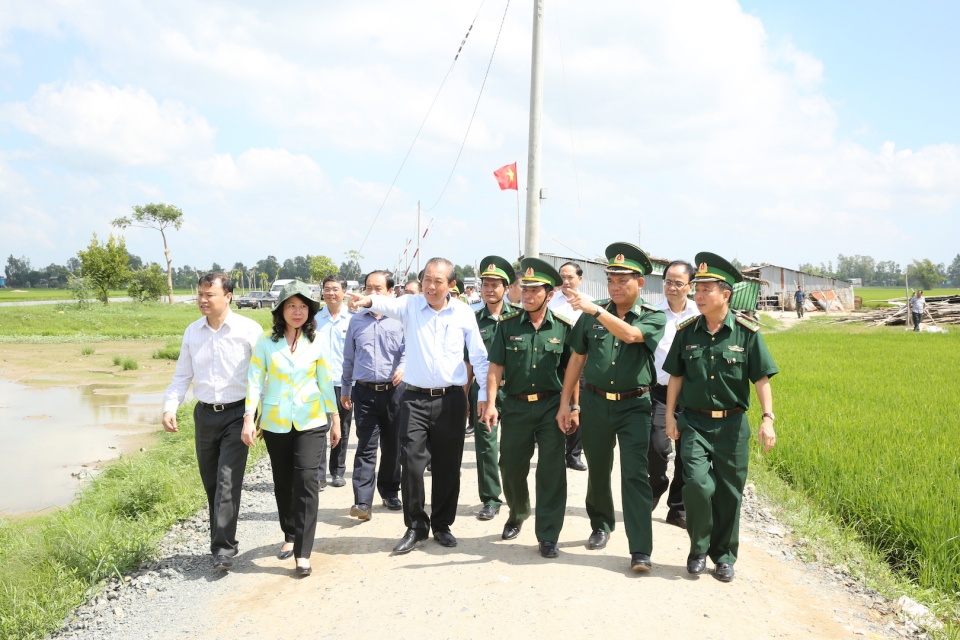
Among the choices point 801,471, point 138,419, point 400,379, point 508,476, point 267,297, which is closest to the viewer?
point 508,476

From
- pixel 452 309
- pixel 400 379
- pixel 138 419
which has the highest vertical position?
pixel 452 309

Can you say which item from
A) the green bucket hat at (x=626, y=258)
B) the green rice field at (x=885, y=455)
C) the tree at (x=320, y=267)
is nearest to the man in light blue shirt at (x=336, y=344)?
the green bucket hat at (x=626, y=258)

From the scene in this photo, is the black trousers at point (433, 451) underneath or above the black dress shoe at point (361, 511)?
above

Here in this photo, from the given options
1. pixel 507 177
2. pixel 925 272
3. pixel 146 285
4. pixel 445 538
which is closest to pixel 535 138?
pixel 507 177

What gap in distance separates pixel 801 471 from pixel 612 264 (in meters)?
3.14

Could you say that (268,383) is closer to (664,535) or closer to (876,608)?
(664,535)

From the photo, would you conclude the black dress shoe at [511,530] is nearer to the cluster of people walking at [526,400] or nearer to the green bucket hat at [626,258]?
the cluster of people walking at [526,400]

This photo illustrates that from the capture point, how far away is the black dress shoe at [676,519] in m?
5.20

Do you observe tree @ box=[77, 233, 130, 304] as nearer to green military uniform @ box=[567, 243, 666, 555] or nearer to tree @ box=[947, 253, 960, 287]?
green military uniform @ box=[567, 243, 666, 555]

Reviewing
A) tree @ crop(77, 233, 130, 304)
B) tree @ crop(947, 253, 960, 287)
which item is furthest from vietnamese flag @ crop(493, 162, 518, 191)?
tree @ crop(947, 253, 960, 287)

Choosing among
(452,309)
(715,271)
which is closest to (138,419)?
(452,309)

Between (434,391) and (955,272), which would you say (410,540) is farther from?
(955,272)

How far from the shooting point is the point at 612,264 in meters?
4.46

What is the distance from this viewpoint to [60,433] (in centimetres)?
1087
